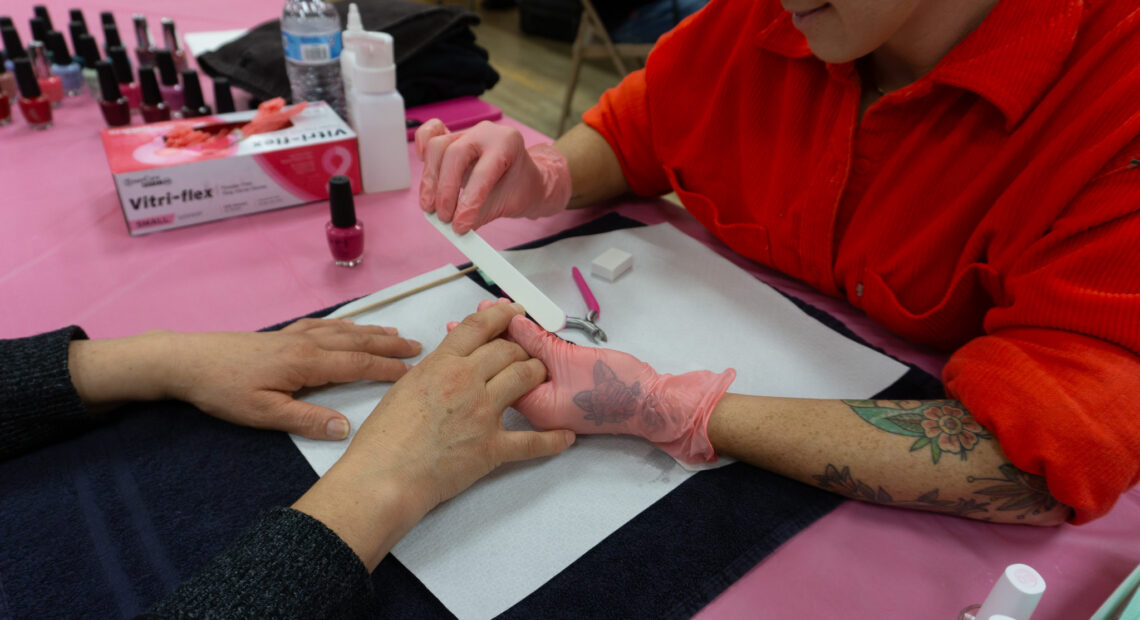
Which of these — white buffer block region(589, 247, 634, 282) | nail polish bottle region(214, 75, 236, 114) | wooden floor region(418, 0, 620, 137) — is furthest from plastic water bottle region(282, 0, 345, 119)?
wooden floor region(418, 0, 620, 137)

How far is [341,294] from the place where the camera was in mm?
1028

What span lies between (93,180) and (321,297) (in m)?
0.57

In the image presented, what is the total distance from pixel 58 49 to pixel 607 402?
1.47 metres

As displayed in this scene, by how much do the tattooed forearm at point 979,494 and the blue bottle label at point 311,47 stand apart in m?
1.10

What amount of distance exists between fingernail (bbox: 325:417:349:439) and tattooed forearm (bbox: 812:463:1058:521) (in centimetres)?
52

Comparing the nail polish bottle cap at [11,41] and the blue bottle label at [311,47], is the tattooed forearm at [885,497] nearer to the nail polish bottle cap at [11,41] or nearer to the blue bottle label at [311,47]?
the blue bottle label at [311,47]

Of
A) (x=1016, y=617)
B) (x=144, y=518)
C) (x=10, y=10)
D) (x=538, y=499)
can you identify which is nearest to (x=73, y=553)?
(x=144, y=518)

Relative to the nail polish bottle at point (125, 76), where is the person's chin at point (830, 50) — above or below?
above

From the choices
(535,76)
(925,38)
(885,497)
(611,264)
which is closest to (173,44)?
(611,264)

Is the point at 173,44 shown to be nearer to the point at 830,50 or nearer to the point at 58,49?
the point at 58,49

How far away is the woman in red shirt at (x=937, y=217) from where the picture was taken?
68cm

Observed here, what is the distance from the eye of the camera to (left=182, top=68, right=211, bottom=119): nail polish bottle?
1.32m

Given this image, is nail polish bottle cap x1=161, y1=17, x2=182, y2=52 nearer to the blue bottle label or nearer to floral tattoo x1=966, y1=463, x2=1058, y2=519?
the blue bottle label

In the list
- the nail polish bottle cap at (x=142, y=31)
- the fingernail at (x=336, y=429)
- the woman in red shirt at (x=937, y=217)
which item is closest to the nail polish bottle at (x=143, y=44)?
the nail polish bottle cap at (x=142, y=31)
